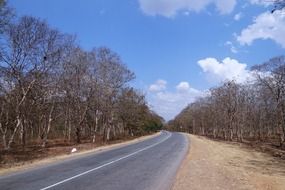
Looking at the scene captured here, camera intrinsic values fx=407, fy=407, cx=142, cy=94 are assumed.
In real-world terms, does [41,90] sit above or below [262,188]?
above

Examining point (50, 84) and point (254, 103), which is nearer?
point (50, 84)

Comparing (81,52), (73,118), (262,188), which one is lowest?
(262,188)

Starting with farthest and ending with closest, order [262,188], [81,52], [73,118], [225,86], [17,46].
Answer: [225,86], [73,118], [81,52], [17,46], [262,188]

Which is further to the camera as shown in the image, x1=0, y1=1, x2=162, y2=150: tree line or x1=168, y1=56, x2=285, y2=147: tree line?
x1=168, y1=56, x2=285, y2=147: tree line

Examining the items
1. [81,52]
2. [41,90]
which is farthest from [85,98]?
[41,90]

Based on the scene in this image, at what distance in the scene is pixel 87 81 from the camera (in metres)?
51.0

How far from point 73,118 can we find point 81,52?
11.3m

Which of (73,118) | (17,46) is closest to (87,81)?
(73,118)

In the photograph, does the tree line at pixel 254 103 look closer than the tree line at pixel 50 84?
No

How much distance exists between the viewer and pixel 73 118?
56344 mm

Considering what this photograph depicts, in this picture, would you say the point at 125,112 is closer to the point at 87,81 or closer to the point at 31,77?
the point at 87,81

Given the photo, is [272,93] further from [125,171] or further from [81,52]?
[125,171]

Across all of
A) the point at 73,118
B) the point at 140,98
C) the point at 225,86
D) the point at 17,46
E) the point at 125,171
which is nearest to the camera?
the point at 125,171

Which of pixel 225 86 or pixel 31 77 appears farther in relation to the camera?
pixel 225 86
